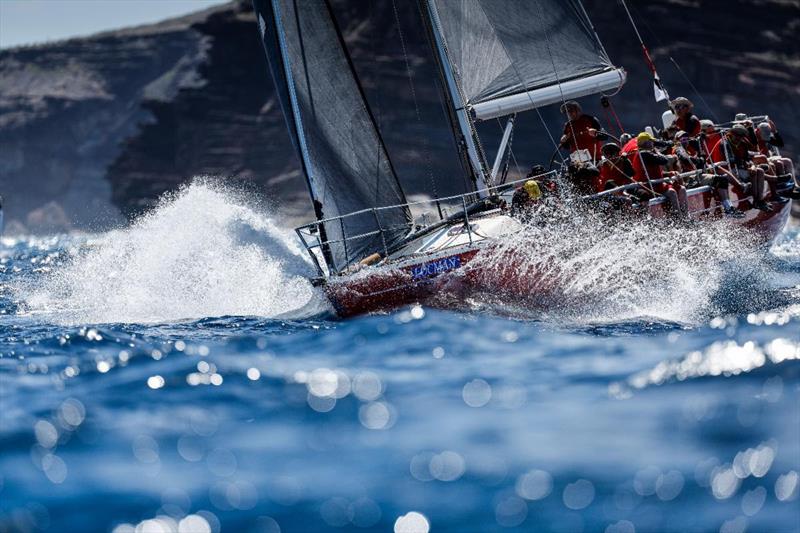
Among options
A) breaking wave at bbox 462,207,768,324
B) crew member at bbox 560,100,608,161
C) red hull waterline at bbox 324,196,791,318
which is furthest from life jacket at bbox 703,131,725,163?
red hull waterline at bbox 324,196,791,318

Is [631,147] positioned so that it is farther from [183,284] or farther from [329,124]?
[183,284]

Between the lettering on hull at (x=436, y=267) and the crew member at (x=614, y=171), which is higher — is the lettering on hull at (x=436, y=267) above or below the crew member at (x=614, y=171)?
below

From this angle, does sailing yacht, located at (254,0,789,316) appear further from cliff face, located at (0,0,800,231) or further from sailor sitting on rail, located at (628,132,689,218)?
cliff face, located at (0,0,800,231)

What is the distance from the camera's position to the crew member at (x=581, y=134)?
46.0ft

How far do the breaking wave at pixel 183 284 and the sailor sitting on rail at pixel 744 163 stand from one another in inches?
283

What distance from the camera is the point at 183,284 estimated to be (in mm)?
14234

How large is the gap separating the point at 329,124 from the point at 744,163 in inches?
273

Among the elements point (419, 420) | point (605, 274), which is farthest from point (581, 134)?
point (419, 420)

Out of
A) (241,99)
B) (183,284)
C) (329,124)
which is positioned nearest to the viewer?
(329,124)

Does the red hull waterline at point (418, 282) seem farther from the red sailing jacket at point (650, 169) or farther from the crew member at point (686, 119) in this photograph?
the crew member at point (686, 119)

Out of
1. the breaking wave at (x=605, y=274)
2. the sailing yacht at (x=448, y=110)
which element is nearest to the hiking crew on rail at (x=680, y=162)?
the sailing yacht at (x=448, y=110)

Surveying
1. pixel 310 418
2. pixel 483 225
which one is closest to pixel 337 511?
pixel 310 418

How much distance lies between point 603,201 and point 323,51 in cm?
468

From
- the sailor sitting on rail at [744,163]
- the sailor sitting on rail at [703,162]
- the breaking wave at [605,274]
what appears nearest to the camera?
the breaking wave at [605,274]
